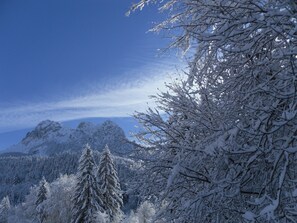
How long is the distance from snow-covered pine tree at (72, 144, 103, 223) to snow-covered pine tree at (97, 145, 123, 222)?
1886 millimetres

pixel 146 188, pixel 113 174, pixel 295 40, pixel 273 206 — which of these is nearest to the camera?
pixel 273 206

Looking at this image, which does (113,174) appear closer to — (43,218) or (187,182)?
(43,218)

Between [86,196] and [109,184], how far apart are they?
3972 mm

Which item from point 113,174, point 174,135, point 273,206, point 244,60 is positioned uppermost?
point 244,60

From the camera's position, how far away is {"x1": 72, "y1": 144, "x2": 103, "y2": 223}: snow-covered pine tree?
28297mm

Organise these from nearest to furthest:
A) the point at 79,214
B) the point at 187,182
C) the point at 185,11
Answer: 1. the point at 187,182
2. the point at 185,11
3. the point at 79,214

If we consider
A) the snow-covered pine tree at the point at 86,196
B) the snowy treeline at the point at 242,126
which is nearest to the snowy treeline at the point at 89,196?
the snow-covered pine tree at the point at 86,196

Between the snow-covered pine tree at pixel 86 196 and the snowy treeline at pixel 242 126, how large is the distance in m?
24.9

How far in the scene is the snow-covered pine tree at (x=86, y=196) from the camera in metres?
28.3

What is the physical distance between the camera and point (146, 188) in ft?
17.3

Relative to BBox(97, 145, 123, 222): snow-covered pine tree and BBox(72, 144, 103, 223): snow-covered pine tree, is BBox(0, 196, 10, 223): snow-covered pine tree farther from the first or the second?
BBox(72, 144, 103, 223): snow-covered pine tree

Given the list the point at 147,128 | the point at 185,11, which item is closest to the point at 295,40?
the point at 185,11

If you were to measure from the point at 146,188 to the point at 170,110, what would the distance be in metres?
1.31

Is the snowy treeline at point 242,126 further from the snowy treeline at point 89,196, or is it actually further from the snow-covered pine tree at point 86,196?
the snow-covered pine tree at point 86,196
